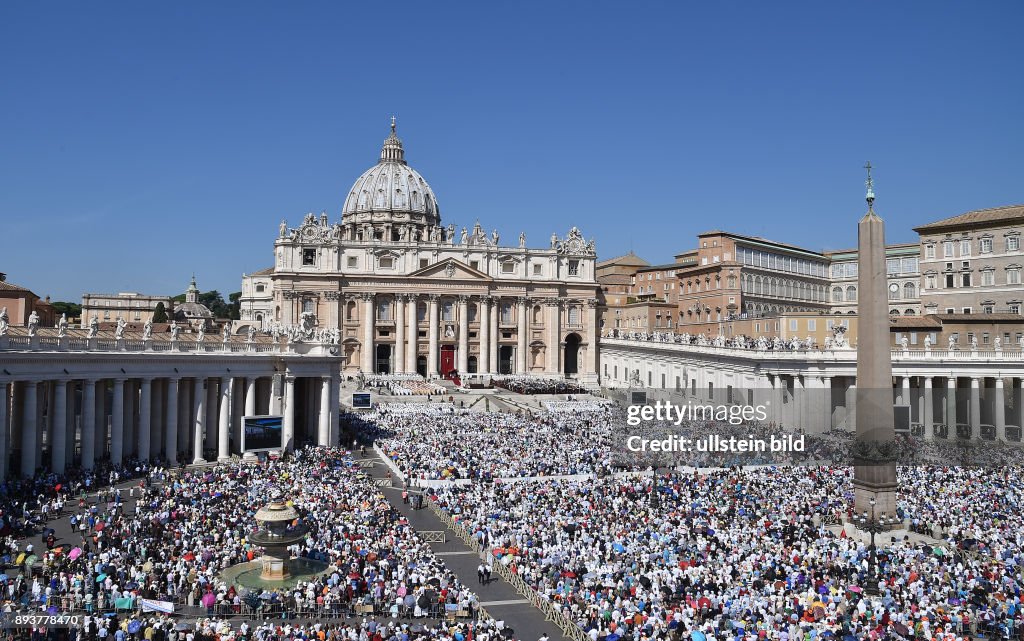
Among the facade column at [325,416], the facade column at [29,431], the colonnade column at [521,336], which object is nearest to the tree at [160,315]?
the colonnade column at [521,336]

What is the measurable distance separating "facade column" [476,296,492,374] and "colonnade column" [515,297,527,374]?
357cm

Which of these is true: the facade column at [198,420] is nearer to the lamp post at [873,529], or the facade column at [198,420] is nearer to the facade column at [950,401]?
the lamp post at [873,529]

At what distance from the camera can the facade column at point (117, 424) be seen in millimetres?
38969

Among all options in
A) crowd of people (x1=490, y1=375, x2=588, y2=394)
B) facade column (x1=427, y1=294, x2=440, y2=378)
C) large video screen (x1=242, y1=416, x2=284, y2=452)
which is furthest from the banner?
facade column (x1=427, y1=294, x2=440, y2=378)

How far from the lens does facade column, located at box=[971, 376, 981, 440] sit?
1972 inches

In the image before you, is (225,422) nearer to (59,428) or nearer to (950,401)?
(59,428)

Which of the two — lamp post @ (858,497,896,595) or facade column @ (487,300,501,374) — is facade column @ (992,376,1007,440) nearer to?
lamp post @ (858,497,896,595)

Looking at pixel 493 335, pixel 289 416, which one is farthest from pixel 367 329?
pixel 289 416

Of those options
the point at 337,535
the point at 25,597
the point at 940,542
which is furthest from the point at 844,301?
the point at 25,597

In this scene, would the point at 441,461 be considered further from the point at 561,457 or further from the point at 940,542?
the point at 940,542

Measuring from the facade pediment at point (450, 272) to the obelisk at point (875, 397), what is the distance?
67.4 m

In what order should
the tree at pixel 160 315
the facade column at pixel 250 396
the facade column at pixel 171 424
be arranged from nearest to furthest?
the facade column at pixel 171 424 → the facade column at pixel 250 396 → the tree at pixel 160 315

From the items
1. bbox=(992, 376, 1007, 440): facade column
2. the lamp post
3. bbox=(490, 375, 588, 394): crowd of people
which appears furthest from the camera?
bbox=(490, 375, 588, 394): crowd of people

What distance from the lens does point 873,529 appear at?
25688 millimetres
